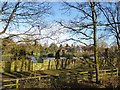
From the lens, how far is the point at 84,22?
1.61 m

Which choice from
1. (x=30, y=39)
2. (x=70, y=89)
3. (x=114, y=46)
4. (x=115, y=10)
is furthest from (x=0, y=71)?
(x=115, y=10)

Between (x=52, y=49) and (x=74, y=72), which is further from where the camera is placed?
(x=74, y=72)

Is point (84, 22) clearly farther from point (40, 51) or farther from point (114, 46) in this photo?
point (40, 51)

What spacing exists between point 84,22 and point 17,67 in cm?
119

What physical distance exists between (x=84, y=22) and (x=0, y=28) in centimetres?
126

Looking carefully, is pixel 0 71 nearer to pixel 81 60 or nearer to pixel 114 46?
pixel 81 60

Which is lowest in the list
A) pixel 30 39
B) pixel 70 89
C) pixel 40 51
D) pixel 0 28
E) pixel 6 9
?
pixel 70 89

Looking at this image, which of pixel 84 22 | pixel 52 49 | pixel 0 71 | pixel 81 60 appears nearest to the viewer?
pixel 0 71

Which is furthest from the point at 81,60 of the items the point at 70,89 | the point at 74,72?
the point at 70,89

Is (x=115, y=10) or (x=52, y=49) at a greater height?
(x=115, y=10)

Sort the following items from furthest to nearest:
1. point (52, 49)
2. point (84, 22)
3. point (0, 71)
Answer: point (84, 22) < point (52, 49) < point (0, 71)

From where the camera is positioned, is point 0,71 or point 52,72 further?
point 52,72

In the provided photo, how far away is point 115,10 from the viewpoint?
1.61 metres

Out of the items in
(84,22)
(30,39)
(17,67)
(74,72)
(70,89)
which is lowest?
(70,89)
